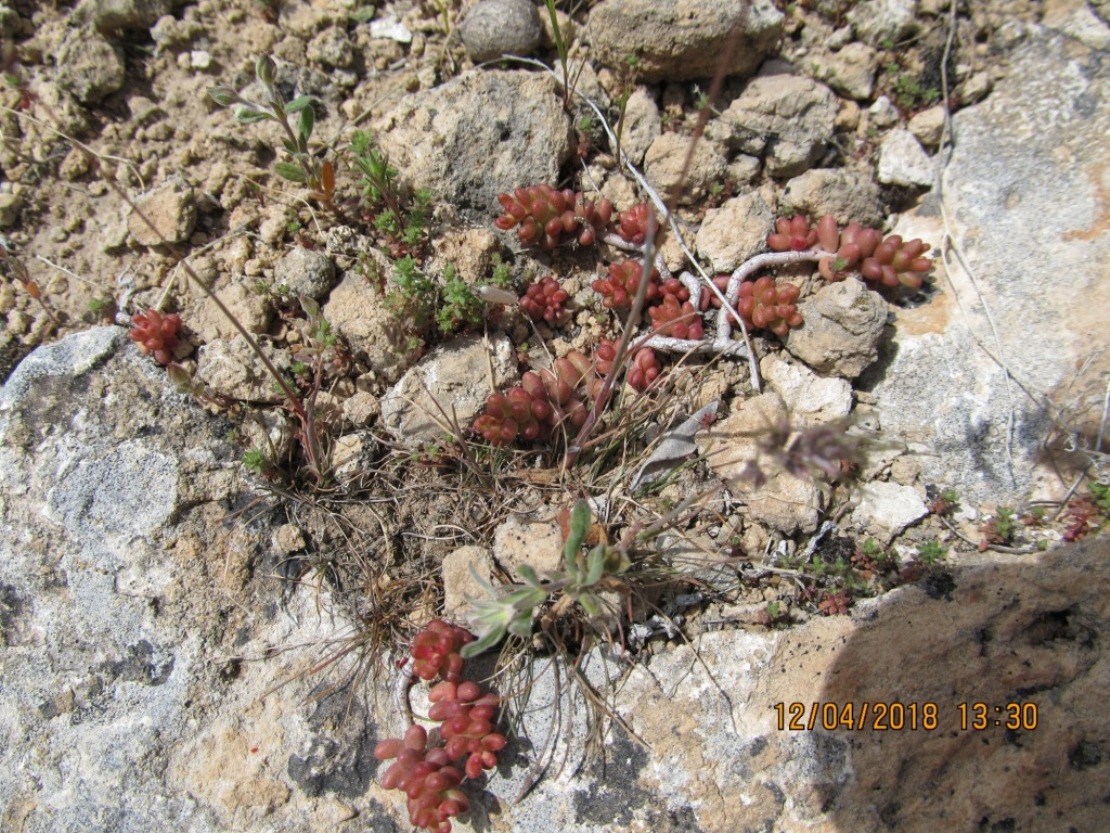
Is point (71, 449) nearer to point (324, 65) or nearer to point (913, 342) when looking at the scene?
point (324, 65)

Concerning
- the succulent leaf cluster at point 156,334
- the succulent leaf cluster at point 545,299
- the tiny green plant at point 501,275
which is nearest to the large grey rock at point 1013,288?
the succulent leaf cluster at point 545,299

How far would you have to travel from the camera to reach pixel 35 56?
155 inches

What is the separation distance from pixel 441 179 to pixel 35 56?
250 centimetres

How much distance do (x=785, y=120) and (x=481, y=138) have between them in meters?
1.68

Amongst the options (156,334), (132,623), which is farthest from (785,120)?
(132,623)

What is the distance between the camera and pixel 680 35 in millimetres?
3678

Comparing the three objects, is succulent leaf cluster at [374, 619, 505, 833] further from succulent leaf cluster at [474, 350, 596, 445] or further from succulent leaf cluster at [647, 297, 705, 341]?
succulent leaf cluster at [647, 297, 705, 341]

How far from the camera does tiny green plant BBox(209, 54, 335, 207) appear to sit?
133 inches

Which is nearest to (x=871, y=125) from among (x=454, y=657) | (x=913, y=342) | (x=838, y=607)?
(x=913, y=342)

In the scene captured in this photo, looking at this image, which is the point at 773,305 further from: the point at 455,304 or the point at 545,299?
the point at 455,304

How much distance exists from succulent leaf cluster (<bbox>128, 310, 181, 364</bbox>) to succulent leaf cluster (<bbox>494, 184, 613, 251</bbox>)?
1.78 meters

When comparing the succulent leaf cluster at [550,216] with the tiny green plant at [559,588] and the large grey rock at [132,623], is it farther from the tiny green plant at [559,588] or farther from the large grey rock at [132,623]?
the large grey rock at [132,623]

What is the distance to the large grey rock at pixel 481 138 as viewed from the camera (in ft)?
12.3

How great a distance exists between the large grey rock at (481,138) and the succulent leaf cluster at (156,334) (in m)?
1.47
